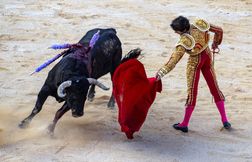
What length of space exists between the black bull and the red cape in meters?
0.27

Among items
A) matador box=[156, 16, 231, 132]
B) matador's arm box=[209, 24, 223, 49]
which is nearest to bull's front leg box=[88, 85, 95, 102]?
matador box=[156, 16, 231, 132]

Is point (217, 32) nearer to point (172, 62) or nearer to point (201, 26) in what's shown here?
point (201, 26)

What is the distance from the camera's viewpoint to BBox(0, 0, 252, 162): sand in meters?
5.79

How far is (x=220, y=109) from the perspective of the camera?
250 inches

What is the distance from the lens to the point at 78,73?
6035 millimetres

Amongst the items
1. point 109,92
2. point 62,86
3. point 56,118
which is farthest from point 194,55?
point 109,92

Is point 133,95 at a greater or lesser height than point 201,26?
lesser

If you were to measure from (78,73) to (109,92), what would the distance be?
63.5 inches

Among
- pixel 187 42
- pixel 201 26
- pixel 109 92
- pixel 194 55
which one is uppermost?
pixel 201 26

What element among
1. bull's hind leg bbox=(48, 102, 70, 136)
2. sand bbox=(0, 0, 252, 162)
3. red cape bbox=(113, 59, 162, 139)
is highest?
red cape bbox=(113, 59, 162, 139)

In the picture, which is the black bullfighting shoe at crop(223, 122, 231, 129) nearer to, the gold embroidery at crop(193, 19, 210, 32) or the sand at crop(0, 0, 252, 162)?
the sand at crop(0, 0, 252, 162)

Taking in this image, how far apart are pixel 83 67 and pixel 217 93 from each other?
56.4 inches

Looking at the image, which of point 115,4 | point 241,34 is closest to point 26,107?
point 241,34

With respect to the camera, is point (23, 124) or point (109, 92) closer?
point (23, 124)
